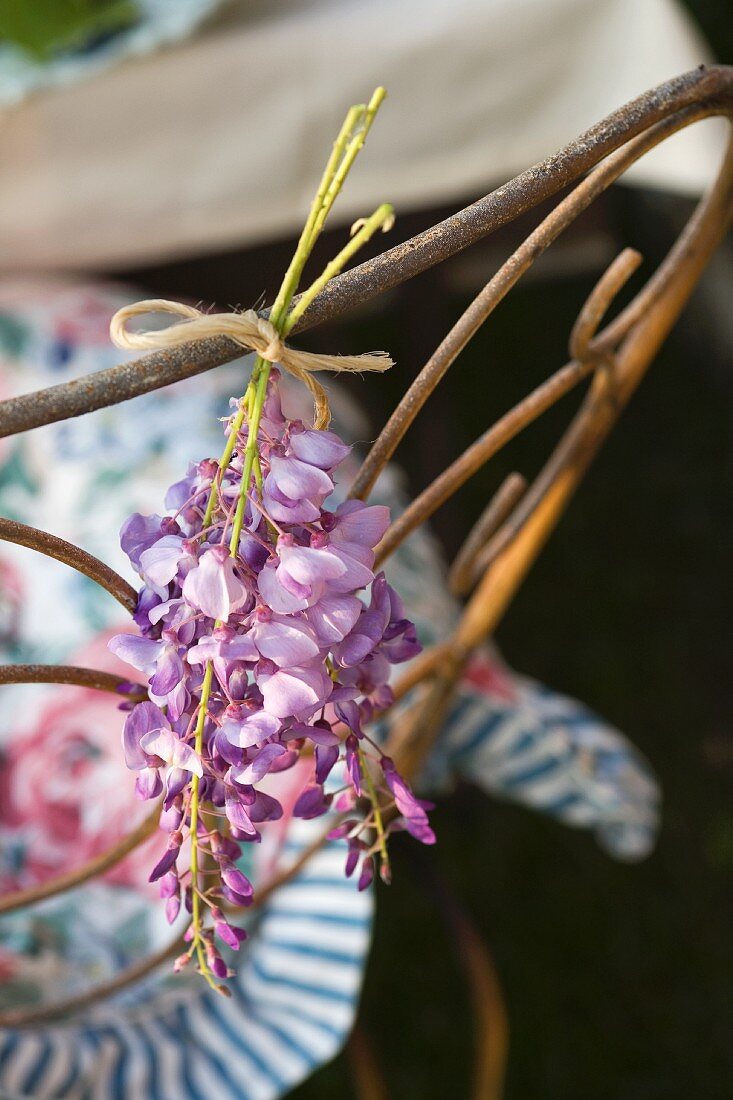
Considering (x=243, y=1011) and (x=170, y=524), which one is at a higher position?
(x=170, y=524)

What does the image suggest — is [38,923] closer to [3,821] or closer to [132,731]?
[3,821]

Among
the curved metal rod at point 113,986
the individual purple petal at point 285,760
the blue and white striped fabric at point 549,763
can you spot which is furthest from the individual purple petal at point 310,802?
the blue and white striped fabric at point 549,763

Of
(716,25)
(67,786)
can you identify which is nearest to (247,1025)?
(67,786)

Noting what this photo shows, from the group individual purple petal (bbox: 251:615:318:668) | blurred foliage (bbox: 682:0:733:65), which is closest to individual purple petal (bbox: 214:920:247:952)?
individual purple petal (bbox: 251:615:318:668)

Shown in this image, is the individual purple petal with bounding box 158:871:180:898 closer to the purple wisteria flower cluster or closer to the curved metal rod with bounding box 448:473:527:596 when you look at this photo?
the purple wisteria flower cluster

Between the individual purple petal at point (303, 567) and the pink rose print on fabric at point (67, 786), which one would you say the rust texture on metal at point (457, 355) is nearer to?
the individual purple petal at point (303, 567)

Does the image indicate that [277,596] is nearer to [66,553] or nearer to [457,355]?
[66,553]

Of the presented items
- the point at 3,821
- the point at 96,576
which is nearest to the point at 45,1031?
the point at 3,821
